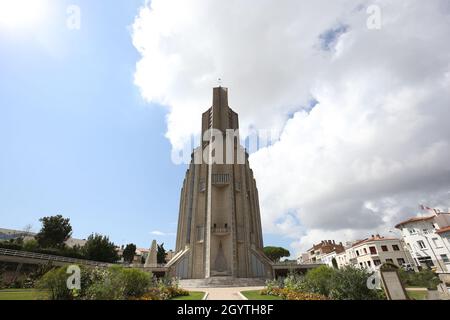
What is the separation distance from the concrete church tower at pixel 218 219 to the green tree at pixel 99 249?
1513cm

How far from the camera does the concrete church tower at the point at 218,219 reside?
31.1 metres

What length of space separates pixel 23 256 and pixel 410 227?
182 feet

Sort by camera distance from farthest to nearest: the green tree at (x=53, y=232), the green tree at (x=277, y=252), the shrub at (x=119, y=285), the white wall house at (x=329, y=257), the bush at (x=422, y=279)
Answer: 1. the green tree at (x=277, y=252)
2. the white wall house at (x=329, y=257)
3. the green tree at (x=53, y=232)
4. the bush at (x=422, y=279)
5. the shrub at (x=119, y=285)

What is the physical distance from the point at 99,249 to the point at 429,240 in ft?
181

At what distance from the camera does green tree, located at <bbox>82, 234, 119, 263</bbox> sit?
135 feet

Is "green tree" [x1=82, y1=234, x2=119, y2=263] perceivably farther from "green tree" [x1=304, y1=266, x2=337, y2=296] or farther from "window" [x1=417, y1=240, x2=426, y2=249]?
"window" [x1=417, y1=240, x2=426, y2=249]

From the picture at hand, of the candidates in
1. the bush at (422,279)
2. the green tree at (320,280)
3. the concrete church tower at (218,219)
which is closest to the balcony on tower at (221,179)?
the concrete church tower at (218,219)

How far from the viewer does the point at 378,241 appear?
40750 mm

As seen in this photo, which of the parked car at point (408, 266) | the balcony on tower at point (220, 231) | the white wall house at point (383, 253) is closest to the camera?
the balcony on tower at point (220, 231)

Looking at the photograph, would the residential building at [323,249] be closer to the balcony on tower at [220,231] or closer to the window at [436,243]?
the window at [436,243]

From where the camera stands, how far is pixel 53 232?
41.7 m

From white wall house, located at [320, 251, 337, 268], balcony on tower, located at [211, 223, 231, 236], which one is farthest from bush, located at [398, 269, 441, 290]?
white wall house, located at [320, 251, 337, 268]
